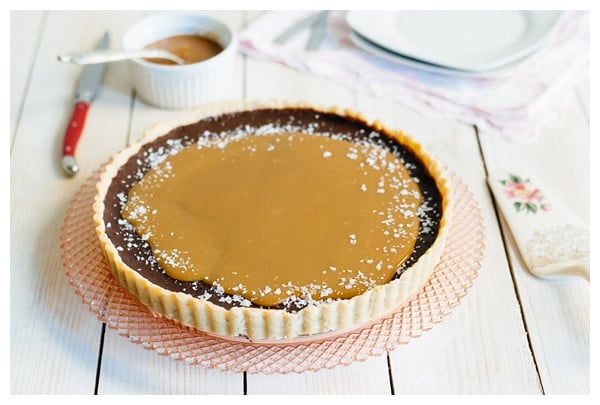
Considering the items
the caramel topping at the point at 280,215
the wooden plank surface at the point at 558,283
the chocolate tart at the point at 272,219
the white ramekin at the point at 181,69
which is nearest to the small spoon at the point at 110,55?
the white ramekin at the point at 181,69

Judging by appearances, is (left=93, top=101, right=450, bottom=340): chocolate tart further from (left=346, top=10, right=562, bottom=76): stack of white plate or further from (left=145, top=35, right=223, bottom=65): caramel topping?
(left=346, top=10, right=562, bottom=76): stack of white plate

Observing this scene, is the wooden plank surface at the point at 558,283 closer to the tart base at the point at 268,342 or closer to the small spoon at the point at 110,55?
the tart base at the point at 268,342

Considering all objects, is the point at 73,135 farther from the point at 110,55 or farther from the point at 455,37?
the point at 455,37

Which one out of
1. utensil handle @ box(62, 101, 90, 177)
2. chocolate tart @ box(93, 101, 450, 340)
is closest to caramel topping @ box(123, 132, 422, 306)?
chocolate tart @ box(93, 101, 450, 340)

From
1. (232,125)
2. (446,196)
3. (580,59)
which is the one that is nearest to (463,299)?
(446,196)

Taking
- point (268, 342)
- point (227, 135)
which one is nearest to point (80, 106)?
point (227, 135)
